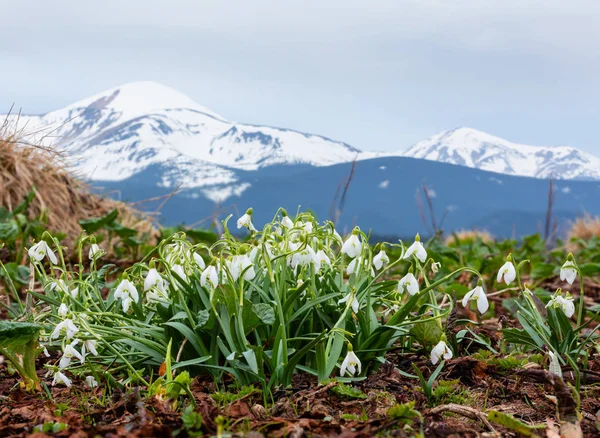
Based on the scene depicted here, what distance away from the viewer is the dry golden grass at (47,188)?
6.00m

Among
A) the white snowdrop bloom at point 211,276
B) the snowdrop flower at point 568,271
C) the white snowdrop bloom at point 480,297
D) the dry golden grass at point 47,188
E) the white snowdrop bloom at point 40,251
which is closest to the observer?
the white snowdrop bloom at point 211,276

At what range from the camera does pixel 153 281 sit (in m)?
2.38

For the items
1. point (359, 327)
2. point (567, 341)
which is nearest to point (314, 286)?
point (359, 327)

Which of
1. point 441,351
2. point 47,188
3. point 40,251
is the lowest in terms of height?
point 47,188

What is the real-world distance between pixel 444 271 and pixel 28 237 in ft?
10.7

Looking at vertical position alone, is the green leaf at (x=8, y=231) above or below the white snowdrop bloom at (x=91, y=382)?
below

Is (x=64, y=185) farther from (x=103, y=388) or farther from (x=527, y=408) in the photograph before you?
(x=527, y=408)

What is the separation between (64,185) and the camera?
648 centimetres

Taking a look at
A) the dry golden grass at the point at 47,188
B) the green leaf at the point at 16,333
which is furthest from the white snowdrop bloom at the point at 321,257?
the dry golden grass at the point at 47,188

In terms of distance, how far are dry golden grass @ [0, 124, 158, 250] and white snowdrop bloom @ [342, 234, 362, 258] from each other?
143 inches

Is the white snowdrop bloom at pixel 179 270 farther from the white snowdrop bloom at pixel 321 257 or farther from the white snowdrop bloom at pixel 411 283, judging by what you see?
the white snowdrop bloom at pixel 411 283

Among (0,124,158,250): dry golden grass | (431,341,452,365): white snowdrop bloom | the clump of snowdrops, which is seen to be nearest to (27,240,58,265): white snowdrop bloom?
the clump of snowdrops

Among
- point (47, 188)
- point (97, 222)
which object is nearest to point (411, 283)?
point (97, 222)

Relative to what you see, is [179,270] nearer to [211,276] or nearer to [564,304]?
[211,276]
